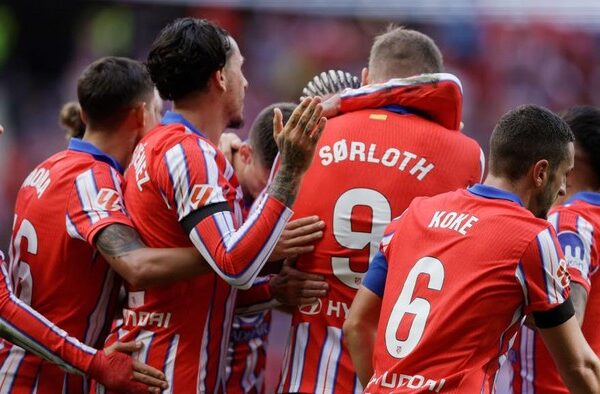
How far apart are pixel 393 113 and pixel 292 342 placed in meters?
1.12

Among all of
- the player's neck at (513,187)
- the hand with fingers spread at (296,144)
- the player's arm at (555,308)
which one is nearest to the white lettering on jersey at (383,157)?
the hand with fingers spread at (296,144)

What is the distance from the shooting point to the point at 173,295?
4543 mm

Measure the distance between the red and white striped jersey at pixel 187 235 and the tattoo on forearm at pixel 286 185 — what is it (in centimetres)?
3

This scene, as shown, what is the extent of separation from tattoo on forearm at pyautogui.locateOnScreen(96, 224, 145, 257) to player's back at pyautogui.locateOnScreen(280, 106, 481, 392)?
→ 773 mm

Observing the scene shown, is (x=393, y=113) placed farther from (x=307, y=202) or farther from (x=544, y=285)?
(x=544, y=285)

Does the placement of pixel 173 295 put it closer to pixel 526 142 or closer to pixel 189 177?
pixel 189 177

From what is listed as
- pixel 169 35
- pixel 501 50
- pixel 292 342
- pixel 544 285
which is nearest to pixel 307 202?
pixel 292 342

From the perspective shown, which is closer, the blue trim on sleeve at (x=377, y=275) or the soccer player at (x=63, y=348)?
the blue trim on sleeve at (x=377, y=275)

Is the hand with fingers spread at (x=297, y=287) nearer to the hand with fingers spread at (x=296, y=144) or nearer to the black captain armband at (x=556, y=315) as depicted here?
the hand with fingers spread at (x=296, y=144)

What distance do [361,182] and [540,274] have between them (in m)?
1.07

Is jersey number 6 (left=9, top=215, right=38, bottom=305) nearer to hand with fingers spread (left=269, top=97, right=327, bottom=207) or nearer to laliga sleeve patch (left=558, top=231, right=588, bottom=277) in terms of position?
hand with fingers spread (left=269, top=97, right=327, bottom=207)

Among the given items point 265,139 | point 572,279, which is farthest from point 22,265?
point 572,279

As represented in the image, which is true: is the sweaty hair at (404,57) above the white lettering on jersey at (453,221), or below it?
above

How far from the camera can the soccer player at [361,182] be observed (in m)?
4.62
